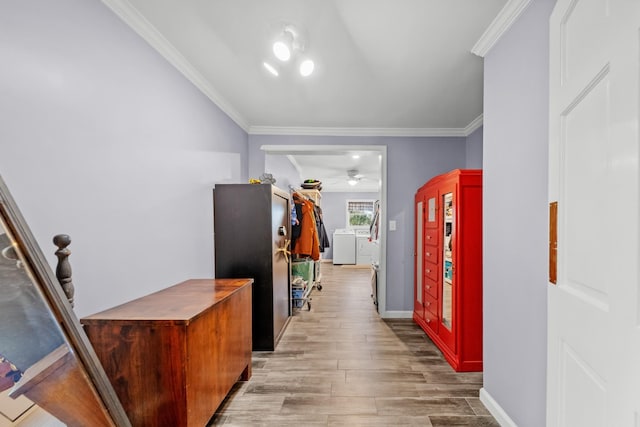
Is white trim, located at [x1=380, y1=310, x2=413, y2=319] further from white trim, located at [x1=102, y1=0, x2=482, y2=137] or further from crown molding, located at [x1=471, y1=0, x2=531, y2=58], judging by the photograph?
crown molding, located at [x1=471, y1=0, x2=531, y2=58]

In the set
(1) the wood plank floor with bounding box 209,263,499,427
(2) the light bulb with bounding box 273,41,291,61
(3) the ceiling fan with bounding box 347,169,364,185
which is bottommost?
(1) the wood plank floor with bounding box 209,263,499,427

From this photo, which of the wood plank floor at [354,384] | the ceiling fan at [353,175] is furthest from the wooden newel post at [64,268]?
the ceiling fan at [353,175]

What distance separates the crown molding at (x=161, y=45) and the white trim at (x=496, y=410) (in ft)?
9.90

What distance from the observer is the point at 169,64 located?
1847 millimetres

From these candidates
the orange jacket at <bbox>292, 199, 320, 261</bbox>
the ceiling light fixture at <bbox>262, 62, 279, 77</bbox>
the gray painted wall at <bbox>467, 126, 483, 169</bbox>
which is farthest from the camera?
the orange jacket at <bbox>292, 199, 320, 261</bbox>

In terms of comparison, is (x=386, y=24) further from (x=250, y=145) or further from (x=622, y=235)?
(x=250, y=145)

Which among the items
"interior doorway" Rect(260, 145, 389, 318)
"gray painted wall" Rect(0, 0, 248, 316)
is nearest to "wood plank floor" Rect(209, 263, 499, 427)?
"interior doorway" Rect(260, 145, 389, 318)

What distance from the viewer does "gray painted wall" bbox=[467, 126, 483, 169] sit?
10.2ft

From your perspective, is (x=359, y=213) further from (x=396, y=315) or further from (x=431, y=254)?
(x=431, y=254)

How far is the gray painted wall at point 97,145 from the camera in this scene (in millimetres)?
1011

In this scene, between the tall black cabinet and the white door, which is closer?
the white door

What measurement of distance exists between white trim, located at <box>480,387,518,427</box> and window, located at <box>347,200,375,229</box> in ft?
21.0

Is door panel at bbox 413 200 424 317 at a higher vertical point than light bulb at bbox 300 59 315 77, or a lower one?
lower

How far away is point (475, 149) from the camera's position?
125 inches
